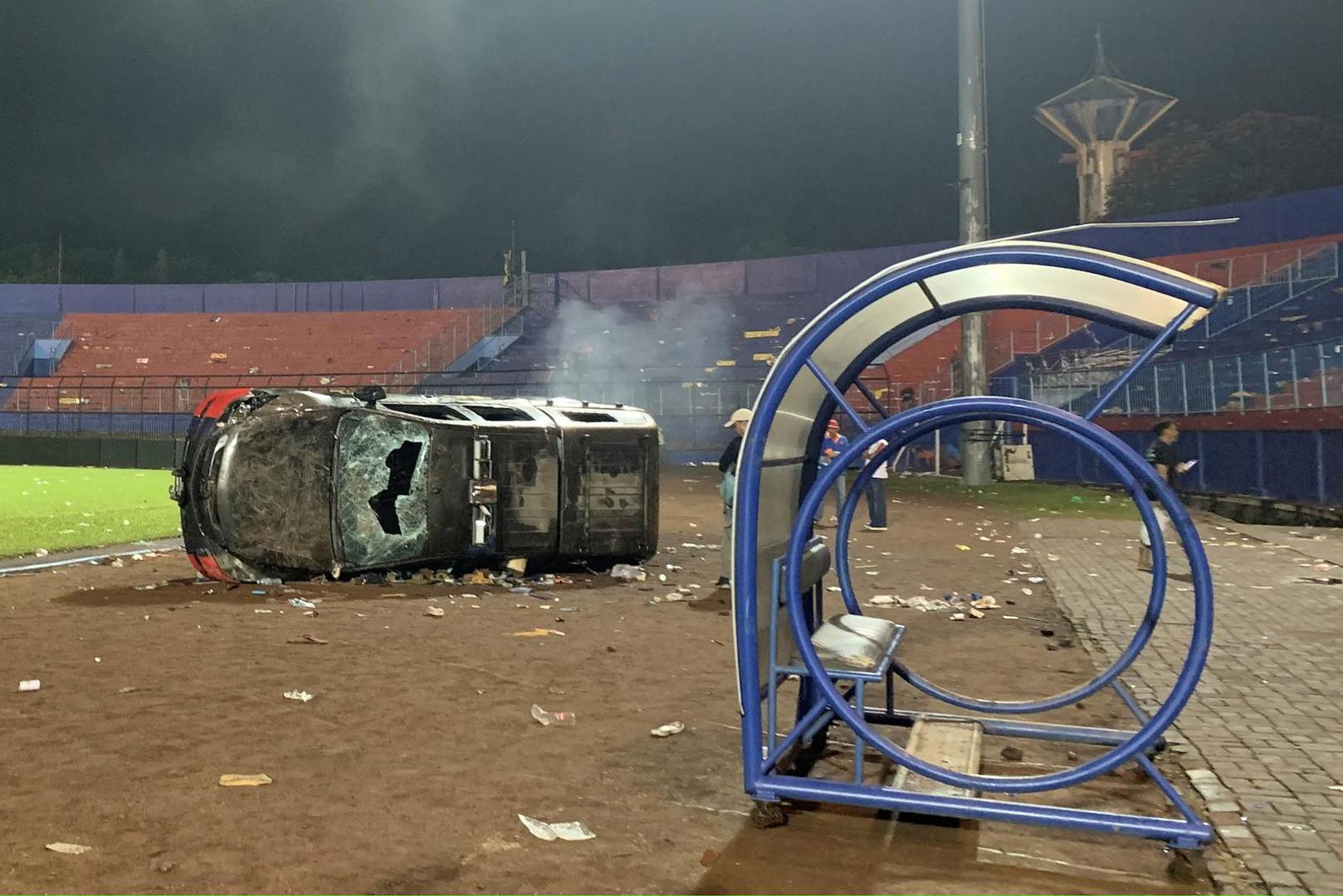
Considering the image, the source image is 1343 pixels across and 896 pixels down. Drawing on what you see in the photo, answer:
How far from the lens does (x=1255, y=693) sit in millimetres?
5977

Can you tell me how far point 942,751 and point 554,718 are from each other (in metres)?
2.03

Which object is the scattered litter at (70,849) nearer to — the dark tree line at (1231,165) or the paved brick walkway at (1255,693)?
the paved brick walkway at (1255,693)

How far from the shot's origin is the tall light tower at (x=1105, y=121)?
47.4 metres

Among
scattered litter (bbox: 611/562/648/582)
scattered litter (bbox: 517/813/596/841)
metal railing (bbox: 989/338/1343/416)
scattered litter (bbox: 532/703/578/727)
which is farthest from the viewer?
metal railing (bbox: 989/338/1343/416)

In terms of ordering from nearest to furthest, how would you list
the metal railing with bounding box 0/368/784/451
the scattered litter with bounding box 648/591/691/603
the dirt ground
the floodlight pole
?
the dirt ground < the scattered litter with bounding box 648/591/691/603 < the floodlight pole < the metal railing with bounding box 0/368/784/451

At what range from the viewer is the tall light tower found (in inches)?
1868

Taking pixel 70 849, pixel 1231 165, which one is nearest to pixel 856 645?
pixel 70 849

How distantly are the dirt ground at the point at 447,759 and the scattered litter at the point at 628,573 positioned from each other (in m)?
1.65

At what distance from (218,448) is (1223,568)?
1019 cm

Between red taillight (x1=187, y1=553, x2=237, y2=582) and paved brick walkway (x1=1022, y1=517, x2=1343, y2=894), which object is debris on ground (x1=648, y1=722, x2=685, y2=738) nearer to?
paved brick walkway (x1=1022, y1=517, x2=1343, y2=894)

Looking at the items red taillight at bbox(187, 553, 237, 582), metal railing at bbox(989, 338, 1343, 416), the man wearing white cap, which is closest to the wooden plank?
the man wearing white cap

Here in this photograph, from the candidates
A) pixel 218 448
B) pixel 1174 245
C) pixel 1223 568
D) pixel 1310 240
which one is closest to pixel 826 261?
pixel 1174 245

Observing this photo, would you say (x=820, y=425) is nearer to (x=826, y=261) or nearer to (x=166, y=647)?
(x=166, y=647)

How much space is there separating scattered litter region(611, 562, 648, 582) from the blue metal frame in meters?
6.03
